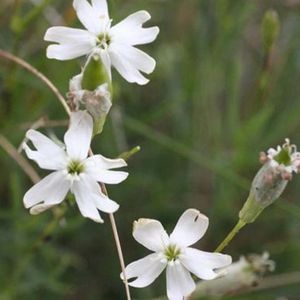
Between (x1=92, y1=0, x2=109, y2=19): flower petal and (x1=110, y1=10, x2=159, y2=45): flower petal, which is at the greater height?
(x1=92, y1=0, x2=109, y2=19): flower petal

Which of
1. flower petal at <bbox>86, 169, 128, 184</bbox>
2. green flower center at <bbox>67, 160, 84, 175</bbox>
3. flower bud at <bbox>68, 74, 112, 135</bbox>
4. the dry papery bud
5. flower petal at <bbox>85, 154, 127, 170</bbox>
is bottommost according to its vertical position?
the dry papery bud

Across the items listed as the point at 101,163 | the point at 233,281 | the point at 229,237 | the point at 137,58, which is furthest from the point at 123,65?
the point at 233,281

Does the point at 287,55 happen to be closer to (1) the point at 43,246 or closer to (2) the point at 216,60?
(2) the point at 216,60

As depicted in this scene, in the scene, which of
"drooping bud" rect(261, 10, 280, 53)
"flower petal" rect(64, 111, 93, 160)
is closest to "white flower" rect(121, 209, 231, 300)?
"flower petal" rect(64, 111, 93, 160)

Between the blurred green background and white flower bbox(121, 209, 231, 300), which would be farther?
the blurred green background

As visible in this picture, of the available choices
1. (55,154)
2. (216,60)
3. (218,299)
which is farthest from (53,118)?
(55,154)

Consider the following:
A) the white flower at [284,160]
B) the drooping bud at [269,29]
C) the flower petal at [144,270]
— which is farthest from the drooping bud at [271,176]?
the drooping bud at [269,29]

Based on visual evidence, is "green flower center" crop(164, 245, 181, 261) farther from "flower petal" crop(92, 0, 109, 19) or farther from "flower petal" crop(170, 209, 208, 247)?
"flower petal" crop(92, 0, 109, 19)

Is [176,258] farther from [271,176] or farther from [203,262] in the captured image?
[271,176]
